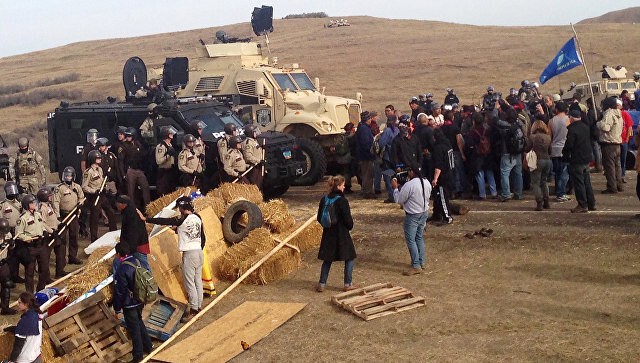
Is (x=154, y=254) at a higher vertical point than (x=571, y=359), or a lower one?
higher

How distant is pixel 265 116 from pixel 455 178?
17.8ft

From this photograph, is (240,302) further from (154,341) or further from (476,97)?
(476,97)

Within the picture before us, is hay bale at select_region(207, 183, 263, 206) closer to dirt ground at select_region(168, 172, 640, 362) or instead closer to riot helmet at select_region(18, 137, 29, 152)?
dirt ground at select_region(168, 172, 640, 362)

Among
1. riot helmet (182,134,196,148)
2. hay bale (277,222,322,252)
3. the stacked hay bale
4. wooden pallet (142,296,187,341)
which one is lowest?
wooden pallet (142,296,187,341)

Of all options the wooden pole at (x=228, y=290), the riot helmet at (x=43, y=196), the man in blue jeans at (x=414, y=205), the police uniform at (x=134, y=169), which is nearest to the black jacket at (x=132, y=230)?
the wooden pole at (x=228, y=290)

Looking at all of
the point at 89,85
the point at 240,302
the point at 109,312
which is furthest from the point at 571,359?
the point at 89,85

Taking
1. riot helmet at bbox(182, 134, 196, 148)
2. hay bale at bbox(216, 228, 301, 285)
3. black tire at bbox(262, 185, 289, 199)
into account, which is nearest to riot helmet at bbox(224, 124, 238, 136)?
riot helmet at bbox(182, 134, 196, 148)

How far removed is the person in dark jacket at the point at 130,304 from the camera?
10195 millimetres

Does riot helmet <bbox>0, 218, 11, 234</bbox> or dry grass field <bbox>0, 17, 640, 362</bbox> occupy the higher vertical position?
riot helmet <bbox>0, 218, 11, 234</bbox>

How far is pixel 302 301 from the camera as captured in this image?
A: 39.2ft

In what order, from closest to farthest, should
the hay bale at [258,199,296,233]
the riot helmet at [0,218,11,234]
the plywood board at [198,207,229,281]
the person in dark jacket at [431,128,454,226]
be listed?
1. the riot helmet at [0,218,11,234]
2. the plywood board at [198,207,229,281]
3. the hay bale at [258,199,296,233]
4. the person in dark jacket at [431,128,454,226]

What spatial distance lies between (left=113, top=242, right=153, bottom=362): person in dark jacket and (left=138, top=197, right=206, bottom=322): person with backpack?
1.06 metres

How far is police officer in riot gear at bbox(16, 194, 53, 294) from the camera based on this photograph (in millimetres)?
12828

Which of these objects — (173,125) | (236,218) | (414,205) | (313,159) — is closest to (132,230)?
(236,218)
